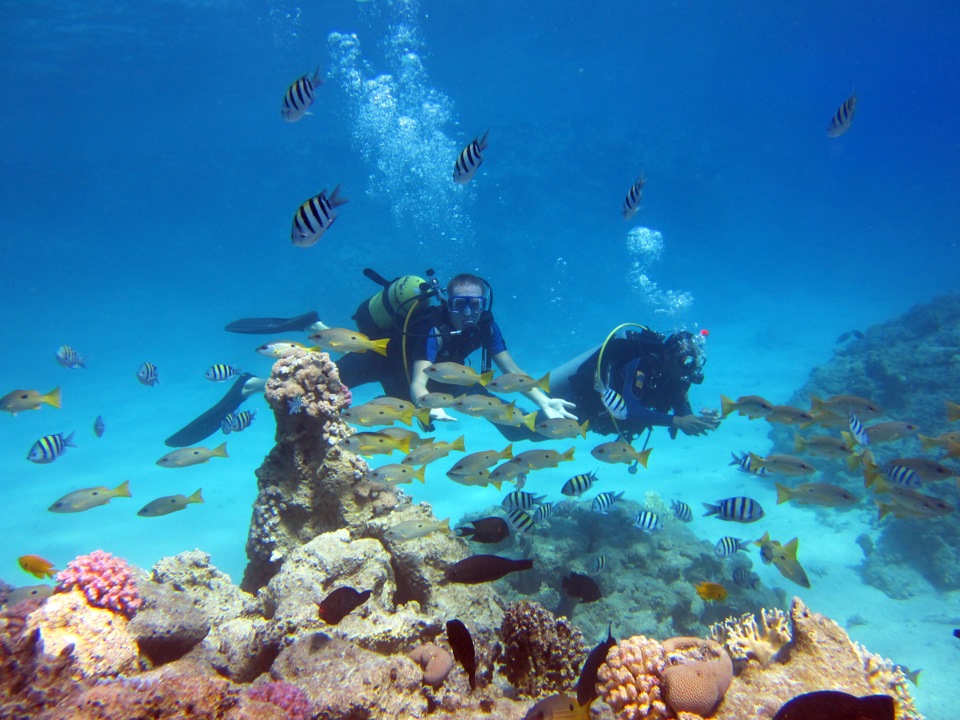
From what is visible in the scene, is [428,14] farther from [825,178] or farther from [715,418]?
[825,178]

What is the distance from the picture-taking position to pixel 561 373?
1016cm

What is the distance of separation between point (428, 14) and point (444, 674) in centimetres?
4610

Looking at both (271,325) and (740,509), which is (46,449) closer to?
(271,325)

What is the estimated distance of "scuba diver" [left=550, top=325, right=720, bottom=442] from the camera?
7.73 meters

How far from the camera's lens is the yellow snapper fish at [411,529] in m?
4.50

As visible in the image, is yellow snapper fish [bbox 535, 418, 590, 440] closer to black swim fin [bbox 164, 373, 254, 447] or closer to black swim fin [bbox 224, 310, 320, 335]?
black swim fin [bbox 224, 310, 320, 335]

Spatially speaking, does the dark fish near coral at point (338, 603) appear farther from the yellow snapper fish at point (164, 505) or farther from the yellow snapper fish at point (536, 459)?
the yellow snapper fish at point (164, 505)

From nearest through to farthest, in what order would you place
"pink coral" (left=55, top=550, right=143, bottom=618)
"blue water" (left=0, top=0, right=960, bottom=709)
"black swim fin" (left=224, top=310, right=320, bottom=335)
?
1. "pink coral" (left=55, top=550, right=143, bottom=618)
2. "black swim fin" (left=224, top=310, right=320, bottom=335)
3. "blue water" (left=0, top=0, right=960, bottom=709)

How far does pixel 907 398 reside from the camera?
543 inches

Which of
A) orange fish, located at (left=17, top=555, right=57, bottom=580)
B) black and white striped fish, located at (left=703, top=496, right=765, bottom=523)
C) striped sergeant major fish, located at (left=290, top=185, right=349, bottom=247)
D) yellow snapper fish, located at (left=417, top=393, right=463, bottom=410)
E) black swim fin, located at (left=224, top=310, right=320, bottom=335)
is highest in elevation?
black swim fin, located at (left=224, top=310, right=320, bottom=335)

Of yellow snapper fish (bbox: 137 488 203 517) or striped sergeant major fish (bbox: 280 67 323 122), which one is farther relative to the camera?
yellow snapper fish (bbox: 137 488 203 517)

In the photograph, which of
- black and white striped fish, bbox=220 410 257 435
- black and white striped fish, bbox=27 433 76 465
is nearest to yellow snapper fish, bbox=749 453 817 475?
black and white striped fish, bbox=220 410 257 435

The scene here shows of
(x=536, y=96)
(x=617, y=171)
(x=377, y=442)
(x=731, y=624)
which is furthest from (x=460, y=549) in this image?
(x=617, y=171)

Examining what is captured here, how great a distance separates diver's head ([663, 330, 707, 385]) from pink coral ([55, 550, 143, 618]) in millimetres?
7635
